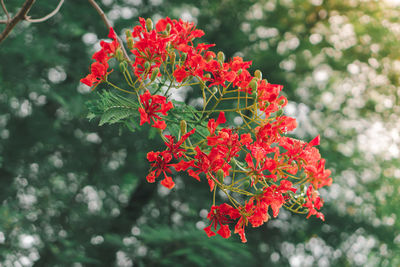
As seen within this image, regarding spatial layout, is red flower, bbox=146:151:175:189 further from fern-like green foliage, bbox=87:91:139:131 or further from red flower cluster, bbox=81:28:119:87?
red flower cluster, bbox=81:28:119:87

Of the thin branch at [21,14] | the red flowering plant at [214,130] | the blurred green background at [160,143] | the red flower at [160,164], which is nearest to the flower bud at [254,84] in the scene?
the red flowering plant at [214,130]

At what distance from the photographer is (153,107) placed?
111 centimetres

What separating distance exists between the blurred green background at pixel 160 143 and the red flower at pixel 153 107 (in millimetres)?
2411

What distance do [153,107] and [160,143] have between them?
109 inches

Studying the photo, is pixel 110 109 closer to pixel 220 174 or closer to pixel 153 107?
pixel 153 107

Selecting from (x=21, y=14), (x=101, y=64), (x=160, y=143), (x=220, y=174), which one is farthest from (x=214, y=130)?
(x=160, y=143)

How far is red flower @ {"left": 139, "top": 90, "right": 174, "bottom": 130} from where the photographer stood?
1.07 metres

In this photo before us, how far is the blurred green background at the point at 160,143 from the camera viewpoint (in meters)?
3.87

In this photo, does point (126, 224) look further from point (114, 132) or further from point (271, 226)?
point (271, 226)

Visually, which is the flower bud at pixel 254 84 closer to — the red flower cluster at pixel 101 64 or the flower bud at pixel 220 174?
the flower bud at pixel 220 174

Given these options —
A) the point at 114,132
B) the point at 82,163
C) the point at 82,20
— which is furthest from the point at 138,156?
the point at 82,20

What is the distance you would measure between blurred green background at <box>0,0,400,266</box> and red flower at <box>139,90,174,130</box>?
2.41 m

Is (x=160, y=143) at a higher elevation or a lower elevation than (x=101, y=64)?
lower

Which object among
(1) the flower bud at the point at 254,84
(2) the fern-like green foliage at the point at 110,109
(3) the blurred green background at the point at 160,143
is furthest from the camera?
(3) the blurred green background at the point at 160,143
